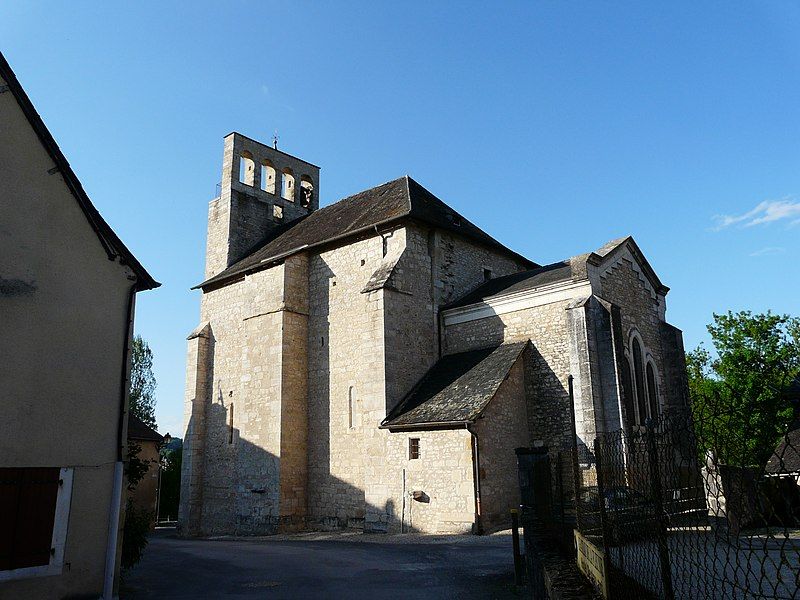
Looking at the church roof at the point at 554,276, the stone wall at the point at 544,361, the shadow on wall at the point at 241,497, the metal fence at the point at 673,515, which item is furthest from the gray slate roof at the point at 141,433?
the metal fence at the point at 673,515

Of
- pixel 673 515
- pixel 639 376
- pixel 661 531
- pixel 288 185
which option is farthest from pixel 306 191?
pixel 661 531

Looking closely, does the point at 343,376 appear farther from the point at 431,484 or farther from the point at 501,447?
the point at 501,447

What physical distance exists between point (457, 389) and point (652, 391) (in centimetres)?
624

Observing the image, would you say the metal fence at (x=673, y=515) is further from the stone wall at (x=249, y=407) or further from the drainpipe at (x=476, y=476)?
the stone wall at (x=249, y=407)

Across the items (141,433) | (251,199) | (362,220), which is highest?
(251,199)

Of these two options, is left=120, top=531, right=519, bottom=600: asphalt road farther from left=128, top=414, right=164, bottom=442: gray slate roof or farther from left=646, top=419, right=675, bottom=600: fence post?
left=128, top=414, right=164, bottom=442: gray slate roof

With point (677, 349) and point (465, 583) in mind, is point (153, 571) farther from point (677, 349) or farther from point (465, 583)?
point (677, 349)

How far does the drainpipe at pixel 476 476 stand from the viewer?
47.5ft

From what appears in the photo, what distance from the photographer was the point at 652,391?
18641 millimetres

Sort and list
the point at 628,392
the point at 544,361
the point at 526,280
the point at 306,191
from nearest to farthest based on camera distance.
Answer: the point at 628,392, the point at 544,361, the point at 526,280, the point at 306,191

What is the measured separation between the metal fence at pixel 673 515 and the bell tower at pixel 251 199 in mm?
18399

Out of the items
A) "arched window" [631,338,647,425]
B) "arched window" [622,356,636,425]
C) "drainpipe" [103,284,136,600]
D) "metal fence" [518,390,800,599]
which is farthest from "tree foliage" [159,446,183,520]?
"metal fence" [518,390,800,599]

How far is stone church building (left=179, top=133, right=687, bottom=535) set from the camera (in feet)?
51.9

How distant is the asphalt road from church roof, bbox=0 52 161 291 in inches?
195
